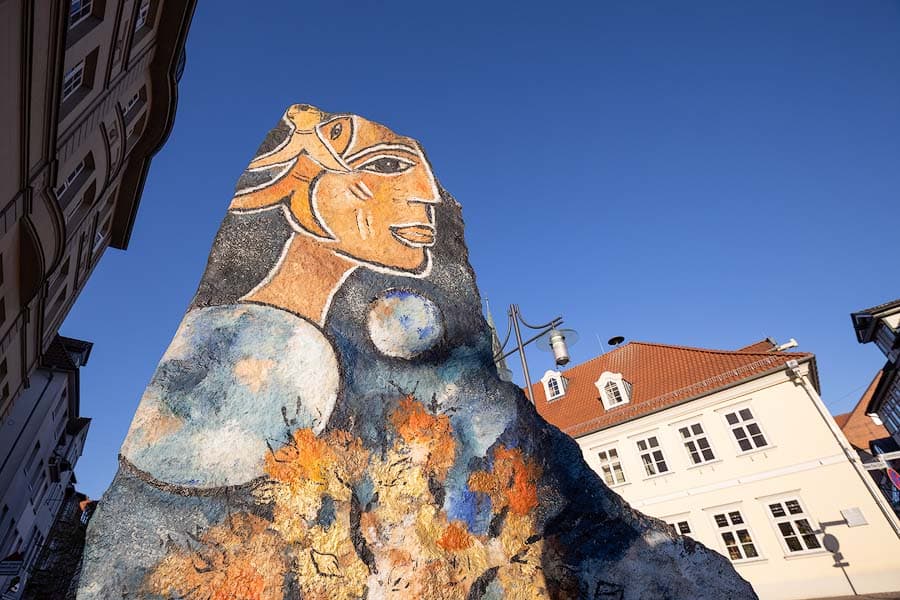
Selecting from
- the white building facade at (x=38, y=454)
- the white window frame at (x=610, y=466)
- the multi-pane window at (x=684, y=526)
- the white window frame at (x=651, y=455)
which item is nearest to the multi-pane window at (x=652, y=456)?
the white window frame at (x=651, y=455)

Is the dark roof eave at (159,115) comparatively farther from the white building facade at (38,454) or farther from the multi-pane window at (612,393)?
the multi-pane window at (612,393)

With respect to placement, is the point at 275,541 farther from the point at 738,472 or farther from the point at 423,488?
the point at 738,472

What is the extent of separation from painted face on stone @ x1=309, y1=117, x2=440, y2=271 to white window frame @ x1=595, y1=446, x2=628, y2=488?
1443 cm

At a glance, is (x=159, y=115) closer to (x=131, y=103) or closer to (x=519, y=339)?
(x=131, y=103)

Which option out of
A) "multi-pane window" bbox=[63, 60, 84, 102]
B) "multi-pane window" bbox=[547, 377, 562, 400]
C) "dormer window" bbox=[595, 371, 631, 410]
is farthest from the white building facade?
"dormer window" bbox=[595, 371, 631, 410]

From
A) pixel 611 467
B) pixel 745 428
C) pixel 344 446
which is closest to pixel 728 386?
pixel 745 428

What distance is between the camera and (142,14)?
12.5 m

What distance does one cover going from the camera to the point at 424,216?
17.3 ft

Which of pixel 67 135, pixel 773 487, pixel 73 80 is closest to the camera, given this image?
pixel 67 135

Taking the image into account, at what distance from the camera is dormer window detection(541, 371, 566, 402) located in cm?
2067

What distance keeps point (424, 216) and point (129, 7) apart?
11.4 metres

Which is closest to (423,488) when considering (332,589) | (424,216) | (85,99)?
(332,589)

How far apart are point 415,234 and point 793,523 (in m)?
14.6

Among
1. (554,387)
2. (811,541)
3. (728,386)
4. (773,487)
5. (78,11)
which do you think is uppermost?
(78,11)
